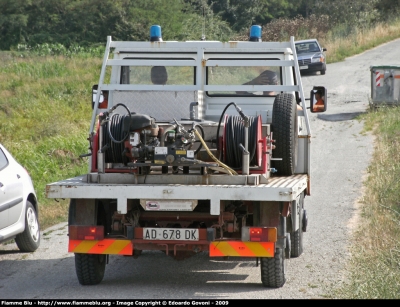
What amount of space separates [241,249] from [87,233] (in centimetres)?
147

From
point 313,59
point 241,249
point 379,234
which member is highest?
point 313,59

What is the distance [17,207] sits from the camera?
8.88 meters

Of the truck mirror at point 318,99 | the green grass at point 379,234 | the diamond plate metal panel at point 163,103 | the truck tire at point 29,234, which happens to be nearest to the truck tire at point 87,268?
the diamond plate metal panel at point 163,103

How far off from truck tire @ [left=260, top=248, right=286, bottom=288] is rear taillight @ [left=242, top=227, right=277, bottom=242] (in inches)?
9.8

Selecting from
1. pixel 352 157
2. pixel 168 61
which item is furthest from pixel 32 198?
pixel 352 157

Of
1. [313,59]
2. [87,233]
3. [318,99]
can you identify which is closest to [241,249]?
[87,233]

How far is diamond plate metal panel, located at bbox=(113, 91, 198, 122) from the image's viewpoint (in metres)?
8.45

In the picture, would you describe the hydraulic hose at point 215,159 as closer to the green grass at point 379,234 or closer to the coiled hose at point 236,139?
the coiled hose at point 236,139

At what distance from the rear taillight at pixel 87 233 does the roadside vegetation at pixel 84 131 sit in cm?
228

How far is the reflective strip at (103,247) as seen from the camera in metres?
7.08

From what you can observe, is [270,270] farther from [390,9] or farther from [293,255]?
[390,9]

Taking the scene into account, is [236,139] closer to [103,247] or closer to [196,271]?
[103,247]

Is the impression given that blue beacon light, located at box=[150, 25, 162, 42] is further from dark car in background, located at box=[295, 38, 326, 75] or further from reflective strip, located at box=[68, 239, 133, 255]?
dark car in background, located at box=[295, 38, 326, 75]

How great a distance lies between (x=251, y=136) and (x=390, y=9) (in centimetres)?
4501
